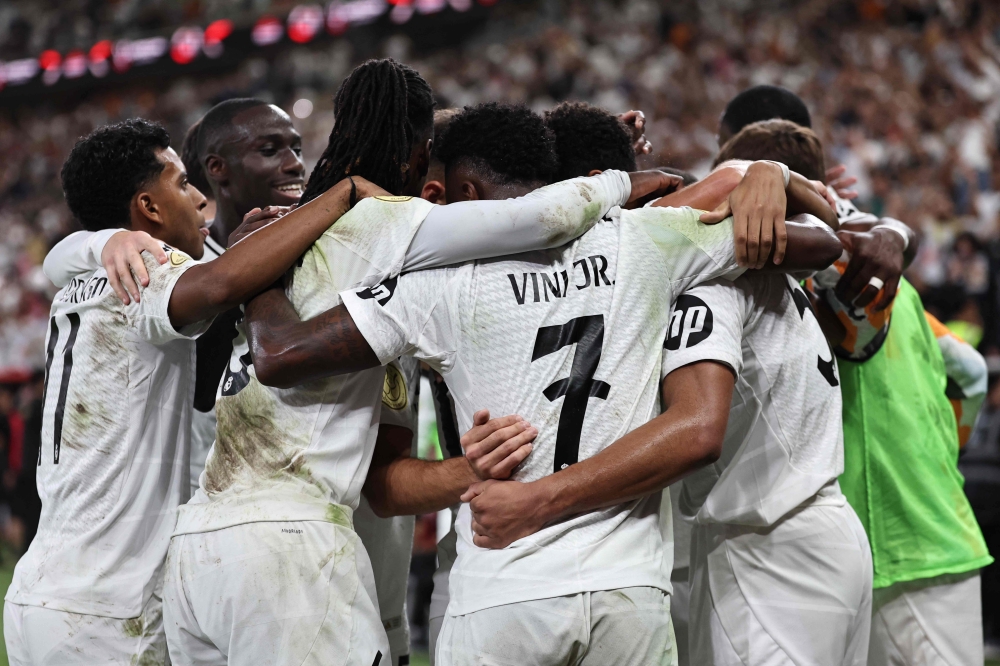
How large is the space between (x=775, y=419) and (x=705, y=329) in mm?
503

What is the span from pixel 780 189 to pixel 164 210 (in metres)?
1.87

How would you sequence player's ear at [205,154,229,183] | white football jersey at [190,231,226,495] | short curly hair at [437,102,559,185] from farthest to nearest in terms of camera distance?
player's ear at [205,154,229,183], white football jersey at [190,231,226,495], short curly hair at [437,102,559,185]

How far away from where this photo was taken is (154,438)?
2941mm

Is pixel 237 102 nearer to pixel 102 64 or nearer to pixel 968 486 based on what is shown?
pixel 968 486

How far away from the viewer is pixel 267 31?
20.1 metres

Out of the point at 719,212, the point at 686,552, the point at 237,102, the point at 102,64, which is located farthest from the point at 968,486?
the point at 102,64

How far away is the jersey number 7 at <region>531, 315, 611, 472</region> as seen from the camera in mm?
2414

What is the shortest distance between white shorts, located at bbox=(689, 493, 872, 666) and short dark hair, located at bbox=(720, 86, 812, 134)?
7.61ft

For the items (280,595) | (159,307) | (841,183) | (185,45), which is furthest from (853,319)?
(185,45)

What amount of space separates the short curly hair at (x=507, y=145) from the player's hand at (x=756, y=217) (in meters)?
0.46

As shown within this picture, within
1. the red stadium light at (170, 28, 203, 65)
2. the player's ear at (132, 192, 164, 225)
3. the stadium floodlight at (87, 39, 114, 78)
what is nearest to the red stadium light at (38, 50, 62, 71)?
the stadium floodlight at (87, 39, 114, 78)

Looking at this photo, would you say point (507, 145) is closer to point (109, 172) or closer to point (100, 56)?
point (109, 172)

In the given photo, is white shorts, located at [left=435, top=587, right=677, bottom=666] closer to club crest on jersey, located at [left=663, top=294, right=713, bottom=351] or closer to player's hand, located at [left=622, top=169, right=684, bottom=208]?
club crest on jersey, located at [left=663, top=294, right=713, bottom=351]

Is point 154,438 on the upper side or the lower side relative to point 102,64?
lower
